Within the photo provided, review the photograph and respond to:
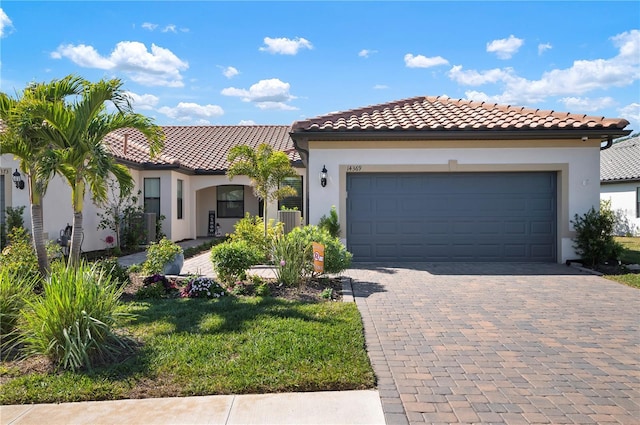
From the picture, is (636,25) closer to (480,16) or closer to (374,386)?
(480,16)

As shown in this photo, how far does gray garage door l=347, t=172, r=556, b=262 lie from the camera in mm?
A: 11859

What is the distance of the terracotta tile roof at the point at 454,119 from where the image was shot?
436 inches

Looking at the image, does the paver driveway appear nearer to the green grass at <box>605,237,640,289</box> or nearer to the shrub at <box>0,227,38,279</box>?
the green grass at <box>605,237,640,289</box>

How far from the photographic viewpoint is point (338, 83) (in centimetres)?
1190

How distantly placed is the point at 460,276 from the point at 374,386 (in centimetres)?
652

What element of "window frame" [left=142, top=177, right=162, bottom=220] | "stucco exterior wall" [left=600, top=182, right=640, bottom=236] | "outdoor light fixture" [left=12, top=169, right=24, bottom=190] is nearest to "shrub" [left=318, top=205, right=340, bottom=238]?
"outdoor light fixture" [left=12, top=169, right=24, bottom=190]

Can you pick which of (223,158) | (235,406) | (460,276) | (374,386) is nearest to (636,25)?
(460,276)

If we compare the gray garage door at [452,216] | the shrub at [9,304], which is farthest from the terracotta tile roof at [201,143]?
the shrub at [9,304]

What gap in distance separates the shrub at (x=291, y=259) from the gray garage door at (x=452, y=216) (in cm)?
353

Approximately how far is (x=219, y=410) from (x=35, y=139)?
6464 mm

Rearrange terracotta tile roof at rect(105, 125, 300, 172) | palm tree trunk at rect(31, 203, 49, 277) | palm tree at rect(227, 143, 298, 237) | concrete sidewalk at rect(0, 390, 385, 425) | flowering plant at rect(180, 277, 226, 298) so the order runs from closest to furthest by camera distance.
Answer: concrete sidewalk at rect(0, 390, 385, 425), palm tree trunk at rect(31, 203, 49, 277), flowering plant at rect(180, 277, 226, 298), palm tree at rect(227, 143, 298, 237), terracotta tile roof at rect(105, 125, 300, 172)

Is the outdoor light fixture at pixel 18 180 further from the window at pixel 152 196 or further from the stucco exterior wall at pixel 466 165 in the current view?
the stucco exterior wall at pixel 466 165

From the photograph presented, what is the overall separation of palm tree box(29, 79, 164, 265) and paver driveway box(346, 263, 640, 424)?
4990 mm

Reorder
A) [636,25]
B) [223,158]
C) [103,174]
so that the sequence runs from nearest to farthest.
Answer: [103,174]
[636,25]
[223,158]
